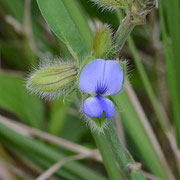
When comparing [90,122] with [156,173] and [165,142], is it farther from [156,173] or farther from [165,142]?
[165,142]

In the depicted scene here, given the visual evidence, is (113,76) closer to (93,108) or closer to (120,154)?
(93,108)

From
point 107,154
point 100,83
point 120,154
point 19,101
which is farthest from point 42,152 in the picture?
point 100,83

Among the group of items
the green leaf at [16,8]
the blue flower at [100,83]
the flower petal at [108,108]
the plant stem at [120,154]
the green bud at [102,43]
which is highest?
the green leaf at [16,8]

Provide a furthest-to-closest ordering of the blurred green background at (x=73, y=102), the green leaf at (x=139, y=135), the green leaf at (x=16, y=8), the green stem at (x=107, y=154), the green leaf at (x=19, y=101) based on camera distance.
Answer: the green leaf at (x=16, y=8) → the green leaf at (x=19, y=101) → the green leaf at (x=139, y=135) → the blurred green background at (x=73, y=102) → the green stem at (x=107, y=154)

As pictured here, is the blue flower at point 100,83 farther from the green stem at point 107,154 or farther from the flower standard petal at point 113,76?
the green stem at point 107,154

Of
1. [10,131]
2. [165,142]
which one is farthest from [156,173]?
[10,131]

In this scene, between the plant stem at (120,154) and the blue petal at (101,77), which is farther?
the plant stem at (120,154)

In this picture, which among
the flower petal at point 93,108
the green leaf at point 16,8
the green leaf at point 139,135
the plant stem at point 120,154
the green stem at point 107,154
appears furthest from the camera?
the green leaf at point 16,8

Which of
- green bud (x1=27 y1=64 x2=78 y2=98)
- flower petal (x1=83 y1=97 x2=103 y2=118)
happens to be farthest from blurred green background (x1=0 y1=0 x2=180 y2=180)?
flower petal (x1=83 y1=97 x2=103 y2=118)

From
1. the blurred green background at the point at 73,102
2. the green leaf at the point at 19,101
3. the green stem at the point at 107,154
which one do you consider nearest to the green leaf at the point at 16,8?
the blurred green background at the point at 73,102

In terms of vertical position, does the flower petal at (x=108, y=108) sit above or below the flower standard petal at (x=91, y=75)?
below
